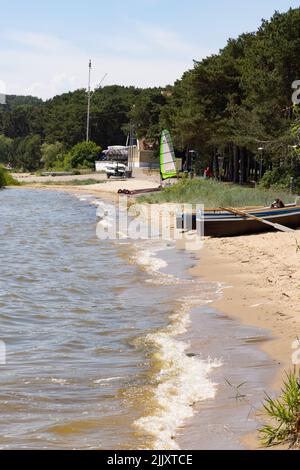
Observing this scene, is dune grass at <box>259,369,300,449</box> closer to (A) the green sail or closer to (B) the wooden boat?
(B) the wooden boat

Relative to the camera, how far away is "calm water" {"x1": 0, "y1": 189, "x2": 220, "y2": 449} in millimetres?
7152

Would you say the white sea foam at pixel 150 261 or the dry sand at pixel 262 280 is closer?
the dry sand at pixel 262 280

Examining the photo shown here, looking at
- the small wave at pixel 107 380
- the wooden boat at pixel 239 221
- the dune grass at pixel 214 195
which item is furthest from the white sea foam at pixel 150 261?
the small wave at pixel 107 380

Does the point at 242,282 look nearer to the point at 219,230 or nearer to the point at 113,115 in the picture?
the point at 219,230

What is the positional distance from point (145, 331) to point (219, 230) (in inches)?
488

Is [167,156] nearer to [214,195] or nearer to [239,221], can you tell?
[214,195]

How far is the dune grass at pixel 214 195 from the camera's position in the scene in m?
30.0

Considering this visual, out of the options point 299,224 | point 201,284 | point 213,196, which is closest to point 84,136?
point 213,196

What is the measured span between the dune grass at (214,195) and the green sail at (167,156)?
4141 mm

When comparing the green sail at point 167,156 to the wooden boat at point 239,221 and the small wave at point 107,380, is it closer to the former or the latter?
the wooden boat at point 239,221

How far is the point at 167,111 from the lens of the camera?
218 feet

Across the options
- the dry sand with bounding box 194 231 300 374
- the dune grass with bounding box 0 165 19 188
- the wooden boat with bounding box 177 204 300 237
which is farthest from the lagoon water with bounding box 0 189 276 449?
the dune grass with bounding box 0 165 19 188

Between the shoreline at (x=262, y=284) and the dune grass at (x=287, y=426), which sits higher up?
the dune grass at (x=287, y=426)

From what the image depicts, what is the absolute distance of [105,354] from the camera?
10141 mm
